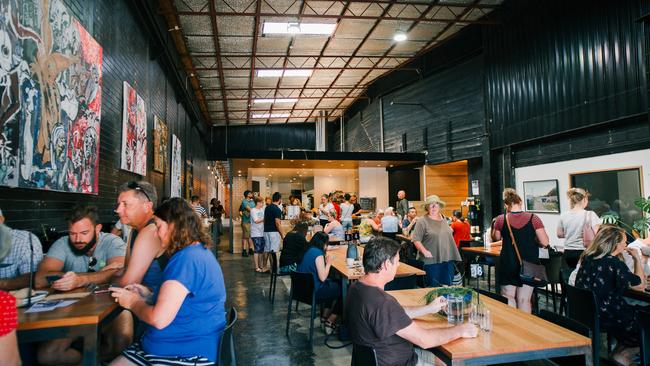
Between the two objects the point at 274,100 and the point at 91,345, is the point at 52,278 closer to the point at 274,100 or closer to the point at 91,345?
the point at 91,345

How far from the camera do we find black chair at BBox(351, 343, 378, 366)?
1927 mm

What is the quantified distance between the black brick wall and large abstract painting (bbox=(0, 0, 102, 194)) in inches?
6.8

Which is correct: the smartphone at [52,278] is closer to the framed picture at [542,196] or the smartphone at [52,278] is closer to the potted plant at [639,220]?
the potted plant at [639,220]

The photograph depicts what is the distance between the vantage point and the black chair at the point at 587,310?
306cm

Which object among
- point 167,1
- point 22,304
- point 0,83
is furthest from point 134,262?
point 167,1

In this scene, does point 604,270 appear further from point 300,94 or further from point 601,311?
point 300,94

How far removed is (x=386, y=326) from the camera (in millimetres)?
2078

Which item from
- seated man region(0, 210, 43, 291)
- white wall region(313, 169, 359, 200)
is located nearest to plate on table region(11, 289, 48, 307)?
seated man region(0, 210, 43, 291)

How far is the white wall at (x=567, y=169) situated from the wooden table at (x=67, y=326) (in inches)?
289

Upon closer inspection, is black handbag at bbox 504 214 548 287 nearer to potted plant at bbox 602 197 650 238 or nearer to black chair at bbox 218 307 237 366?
potted plant at bbox 602 197 650 238

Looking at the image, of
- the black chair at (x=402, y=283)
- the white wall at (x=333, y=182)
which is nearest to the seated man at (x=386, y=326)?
the black chair at (x=402, y=283)

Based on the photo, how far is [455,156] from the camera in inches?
449

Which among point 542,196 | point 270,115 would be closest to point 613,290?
point 542,196

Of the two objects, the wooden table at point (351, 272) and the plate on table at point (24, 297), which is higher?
the plate on table at point (24, 297)
